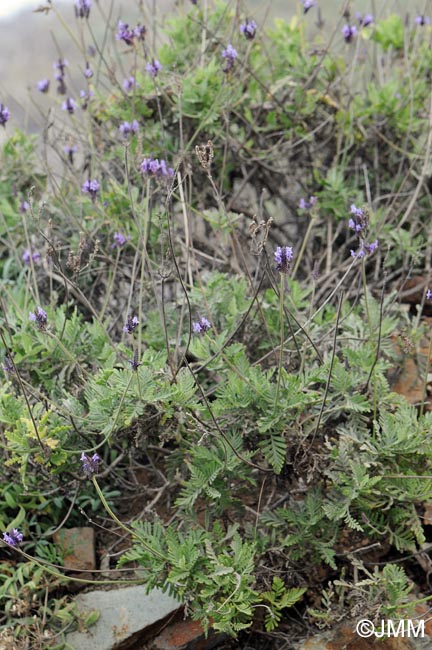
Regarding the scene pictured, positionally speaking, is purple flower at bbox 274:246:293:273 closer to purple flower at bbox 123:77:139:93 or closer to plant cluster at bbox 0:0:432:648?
plant cluster at bbox 0:0:432:648

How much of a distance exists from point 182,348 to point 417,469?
989 mm

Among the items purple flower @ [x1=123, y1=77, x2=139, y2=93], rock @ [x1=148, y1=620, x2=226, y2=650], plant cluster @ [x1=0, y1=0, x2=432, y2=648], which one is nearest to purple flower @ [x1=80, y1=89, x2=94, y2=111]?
plant cluster @ [x1=0, y1=0, x2=432, y2=648]

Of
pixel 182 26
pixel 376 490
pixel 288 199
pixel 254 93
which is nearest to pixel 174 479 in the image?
pixel 376 490

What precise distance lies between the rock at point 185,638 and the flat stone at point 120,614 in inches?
1.7

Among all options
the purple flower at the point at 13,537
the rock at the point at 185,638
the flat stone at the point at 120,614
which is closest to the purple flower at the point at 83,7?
the purple flower at the point at 13,537

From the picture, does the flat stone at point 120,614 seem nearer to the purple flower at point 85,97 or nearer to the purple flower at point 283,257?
the purple flower at point 283,257

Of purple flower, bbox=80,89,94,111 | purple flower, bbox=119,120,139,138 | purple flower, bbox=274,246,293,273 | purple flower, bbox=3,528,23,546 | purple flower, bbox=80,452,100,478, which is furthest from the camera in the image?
purple flower, bbox=80,89,94,111

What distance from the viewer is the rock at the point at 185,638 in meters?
2.61

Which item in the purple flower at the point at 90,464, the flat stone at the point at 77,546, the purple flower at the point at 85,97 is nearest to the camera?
the purple flower at the point at 90,464

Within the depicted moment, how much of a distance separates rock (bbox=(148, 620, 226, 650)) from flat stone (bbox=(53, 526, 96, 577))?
0.38m

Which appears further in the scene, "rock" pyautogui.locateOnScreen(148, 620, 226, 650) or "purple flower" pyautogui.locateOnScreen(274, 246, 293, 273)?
"rock" pyautogui.locateOnScreen(148, 620, 226, 650)

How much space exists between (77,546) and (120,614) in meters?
0.33

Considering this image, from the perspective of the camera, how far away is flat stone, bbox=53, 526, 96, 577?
287cm

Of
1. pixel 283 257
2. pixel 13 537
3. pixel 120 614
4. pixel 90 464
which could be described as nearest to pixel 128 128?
pixel 283 257
